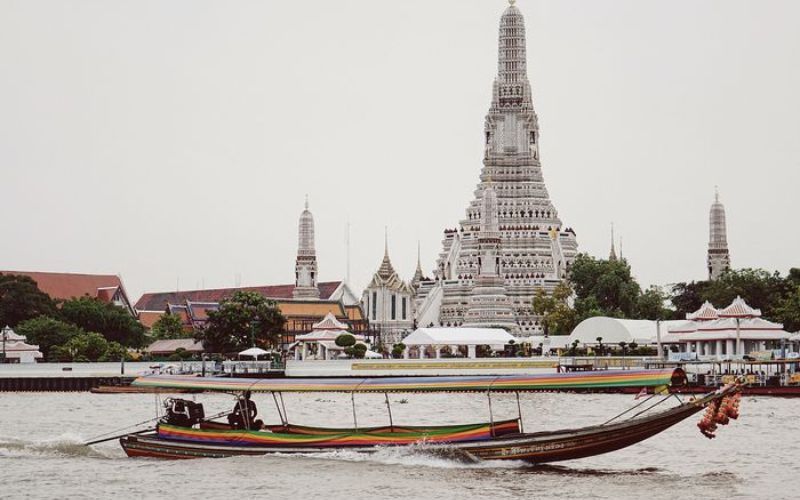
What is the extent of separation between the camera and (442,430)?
3519cm

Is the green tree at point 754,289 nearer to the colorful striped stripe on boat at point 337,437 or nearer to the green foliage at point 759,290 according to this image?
the green foliage at point 759,290

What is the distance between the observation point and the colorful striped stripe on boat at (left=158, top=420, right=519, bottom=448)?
34.5 meters

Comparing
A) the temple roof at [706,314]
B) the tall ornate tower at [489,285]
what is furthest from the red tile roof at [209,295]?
the temple roof at [706,314]

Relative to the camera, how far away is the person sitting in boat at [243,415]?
36719 millimetres

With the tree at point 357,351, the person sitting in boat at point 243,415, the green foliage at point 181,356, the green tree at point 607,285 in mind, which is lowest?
the person sitting in boat at point 243,415

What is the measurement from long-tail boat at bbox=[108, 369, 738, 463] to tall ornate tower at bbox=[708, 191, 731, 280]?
9711 cm

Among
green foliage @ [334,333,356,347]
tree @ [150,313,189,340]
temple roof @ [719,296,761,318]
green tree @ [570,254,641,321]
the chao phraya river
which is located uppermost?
green tree @ [570,254,641,321]

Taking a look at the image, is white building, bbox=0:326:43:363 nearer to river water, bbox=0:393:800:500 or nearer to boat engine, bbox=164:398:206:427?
river water, bbox=0:393:800:500

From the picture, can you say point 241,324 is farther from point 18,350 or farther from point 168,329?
point 168,329

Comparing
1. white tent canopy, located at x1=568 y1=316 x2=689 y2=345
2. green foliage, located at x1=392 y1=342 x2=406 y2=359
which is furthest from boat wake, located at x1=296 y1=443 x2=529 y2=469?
green foliage, located at x1=392 y1=342 x2=406 y2=359

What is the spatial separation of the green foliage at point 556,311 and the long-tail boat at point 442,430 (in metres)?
75.4

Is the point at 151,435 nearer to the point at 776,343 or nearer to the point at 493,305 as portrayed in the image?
the point at 776,343

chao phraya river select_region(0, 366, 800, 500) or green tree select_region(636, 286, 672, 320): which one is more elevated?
green tree select_region(636, 286, 672, 320)

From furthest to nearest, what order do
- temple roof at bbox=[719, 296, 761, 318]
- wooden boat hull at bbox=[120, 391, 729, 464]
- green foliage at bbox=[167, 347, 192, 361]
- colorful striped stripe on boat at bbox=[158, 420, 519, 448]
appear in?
green foliage at bbox=[167, 347, 192, 361] → temple roof at bbox=[719, 296, 761, 318] → colorful striped stripe on boat at bbox=[158, 420, 519, 448] → wooden boat hull at bbox=[120, 391, 729, 464]
